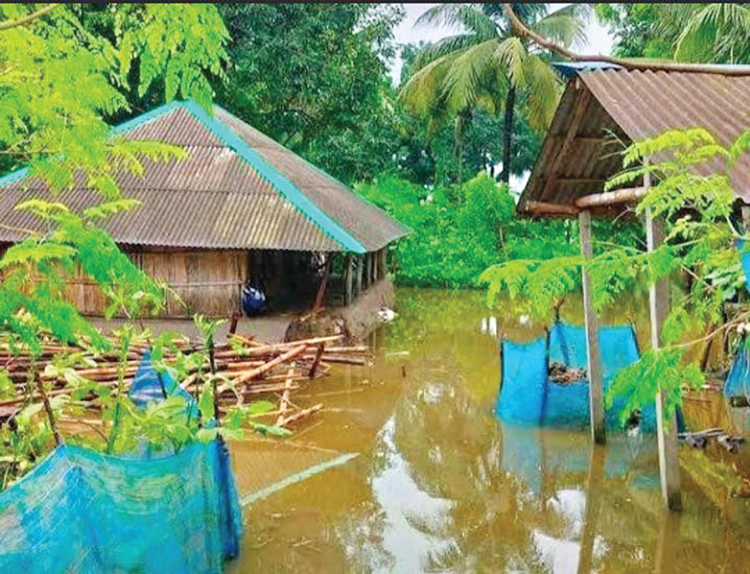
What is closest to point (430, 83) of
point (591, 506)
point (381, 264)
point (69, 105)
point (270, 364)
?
point (381, 264)

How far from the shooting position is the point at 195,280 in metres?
13.7

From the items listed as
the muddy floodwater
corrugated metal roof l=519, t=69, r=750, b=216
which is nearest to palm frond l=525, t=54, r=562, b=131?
the muddy floodwater

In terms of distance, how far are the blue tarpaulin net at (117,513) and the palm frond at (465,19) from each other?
70.9 feet

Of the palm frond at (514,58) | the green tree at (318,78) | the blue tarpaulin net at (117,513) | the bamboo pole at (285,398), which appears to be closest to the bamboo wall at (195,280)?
the bamboo pole at (285,398)

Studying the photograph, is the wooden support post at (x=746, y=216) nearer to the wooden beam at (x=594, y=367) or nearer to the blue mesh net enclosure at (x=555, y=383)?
the wooden beam at (x=594, y=367)

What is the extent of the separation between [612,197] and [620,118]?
4.64 ft

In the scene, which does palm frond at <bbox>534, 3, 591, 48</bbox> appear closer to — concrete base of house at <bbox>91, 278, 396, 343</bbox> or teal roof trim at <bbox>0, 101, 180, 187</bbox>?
concrete base of house at <bbox>91, 278, 396, 343</bbox>

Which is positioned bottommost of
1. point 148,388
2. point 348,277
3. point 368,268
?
point 148,388

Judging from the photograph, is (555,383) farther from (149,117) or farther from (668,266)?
(149,117)

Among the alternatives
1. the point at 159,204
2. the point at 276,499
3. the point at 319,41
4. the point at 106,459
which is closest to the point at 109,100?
Result: the point at 106,459

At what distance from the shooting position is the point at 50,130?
3.89 m

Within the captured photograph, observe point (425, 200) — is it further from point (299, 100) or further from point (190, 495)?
point (190, 495)

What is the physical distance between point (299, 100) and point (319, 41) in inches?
73.6

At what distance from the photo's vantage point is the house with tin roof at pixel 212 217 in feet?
43.4
